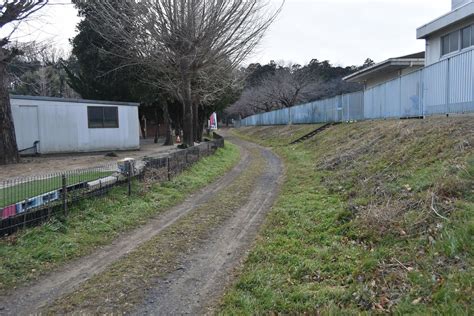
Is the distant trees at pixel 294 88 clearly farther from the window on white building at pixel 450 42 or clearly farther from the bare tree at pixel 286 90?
the window on white building at pixel 450 42

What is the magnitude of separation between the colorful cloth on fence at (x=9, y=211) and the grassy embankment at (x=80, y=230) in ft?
1.04

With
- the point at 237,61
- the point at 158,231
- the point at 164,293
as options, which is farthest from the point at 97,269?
the point at 237,61

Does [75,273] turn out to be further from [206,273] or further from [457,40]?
[457,40]

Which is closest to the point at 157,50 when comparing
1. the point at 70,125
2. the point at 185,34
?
the point at 185,34

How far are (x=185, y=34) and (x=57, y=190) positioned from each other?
34.5 ft

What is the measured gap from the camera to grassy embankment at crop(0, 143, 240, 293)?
5055 millimetres

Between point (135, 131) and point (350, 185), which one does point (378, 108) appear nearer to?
point (350, 185)

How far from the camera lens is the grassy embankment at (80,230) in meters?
5.05

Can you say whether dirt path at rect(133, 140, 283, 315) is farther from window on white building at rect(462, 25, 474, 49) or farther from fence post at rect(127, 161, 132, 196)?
Answer: window on white building at rect(462, 25, 474, 49)

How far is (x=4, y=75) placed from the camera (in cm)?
1385

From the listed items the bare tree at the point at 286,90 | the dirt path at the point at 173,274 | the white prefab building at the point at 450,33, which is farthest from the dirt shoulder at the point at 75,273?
the bare tree at the point at 286,90

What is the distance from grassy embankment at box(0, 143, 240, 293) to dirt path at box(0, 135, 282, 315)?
0.26 metres

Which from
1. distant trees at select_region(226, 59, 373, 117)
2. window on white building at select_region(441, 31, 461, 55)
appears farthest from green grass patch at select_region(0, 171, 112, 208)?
distant trees at select_region(226, 59, 373, 117)

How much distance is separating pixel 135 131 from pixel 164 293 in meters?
16.6
